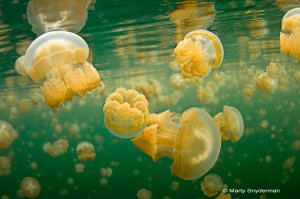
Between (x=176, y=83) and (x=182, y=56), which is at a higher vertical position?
(x=182, y=56)

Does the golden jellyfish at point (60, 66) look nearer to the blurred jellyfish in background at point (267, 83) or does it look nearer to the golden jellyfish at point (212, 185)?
the golden jellyfish at point (212, 185)

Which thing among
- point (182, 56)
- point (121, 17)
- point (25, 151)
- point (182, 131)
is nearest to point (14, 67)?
point (121, 17)

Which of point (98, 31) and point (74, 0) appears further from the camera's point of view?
point (98, 31)

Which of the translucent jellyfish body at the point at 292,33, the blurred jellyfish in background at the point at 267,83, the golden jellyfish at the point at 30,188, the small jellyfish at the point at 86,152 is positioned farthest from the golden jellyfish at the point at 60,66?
the blurred jellyfish in background at the point at 267,83

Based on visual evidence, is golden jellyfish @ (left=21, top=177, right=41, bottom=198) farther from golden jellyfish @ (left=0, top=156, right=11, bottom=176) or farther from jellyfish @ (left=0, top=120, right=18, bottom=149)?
jellyfish @ (left=0, top=120, right=18, bottom=149)

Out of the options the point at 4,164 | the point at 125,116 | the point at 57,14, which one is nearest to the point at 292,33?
the point at 125,116

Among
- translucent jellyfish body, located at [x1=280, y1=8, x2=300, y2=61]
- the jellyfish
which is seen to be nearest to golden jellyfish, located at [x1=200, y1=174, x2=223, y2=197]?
translucent jellyfish body, located at [x1=280, y1=8, x2=300, y2=61]

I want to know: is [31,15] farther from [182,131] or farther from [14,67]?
[14,67]
